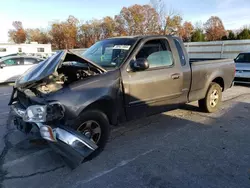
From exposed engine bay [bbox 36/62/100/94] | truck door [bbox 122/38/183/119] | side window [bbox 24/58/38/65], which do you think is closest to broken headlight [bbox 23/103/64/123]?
exposed engine bay [bbox 36/62/100/94]

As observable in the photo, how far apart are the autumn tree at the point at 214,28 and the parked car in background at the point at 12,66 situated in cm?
4524

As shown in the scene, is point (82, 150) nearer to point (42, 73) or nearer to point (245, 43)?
point (42, 73)

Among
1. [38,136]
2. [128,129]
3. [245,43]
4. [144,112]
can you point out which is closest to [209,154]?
[144,112]

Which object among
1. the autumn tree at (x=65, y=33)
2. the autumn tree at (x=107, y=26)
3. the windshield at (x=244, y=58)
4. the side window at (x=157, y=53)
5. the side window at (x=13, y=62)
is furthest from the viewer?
the autumn tree at (x=65, y=33)

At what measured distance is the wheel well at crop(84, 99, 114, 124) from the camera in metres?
3.44

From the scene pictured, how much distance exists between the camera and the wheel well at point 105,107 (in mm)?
3443

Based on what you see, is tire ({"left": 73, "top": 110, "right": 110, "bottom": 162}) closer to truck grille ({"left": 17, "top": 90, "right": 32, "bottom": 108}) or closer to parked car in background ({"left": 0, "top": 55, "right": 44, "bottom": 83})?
truck grille ({"left": 17, "top": 90, "right": 32, "bottom": 108})

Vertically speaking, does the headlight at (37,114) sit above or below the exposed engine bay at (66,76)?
below

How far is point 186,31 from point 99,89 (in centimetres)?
4420

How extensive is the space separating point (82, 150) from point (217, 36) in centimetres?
5180

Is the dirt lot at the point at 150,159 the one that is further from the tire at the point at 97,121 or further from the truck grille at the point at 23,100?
the truck grille at the point at 23,100

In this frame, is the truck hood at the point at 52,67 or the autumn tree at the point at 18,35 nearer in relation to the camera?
the truck hood at the point at 52,67

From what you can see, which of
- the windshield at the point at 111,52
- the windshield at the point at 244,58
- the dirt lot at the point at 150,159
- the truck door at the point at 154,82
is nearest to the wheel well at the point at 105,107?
the truck door at the point at 154,82

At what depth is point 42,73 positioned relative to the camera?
10.9ft
